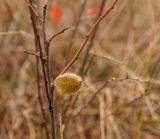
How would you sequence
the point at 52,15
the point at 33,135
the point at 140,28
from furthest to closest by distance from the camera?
the point at 140,28, the point at 52,15, the point at 33,135

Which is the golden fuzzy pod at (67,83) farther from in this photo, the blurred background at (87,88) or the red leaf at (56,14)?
the red leaf at (56,14)

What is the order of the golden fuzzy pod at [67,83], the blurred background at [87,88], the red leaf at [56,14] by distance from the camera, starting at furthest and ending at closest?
1. the red leaf at [56,14]
2. the blurred background at [87,88]
3. the golden fuzzy pod at [67,83]

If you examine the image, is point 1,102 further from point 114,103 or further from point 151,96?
point 151,96

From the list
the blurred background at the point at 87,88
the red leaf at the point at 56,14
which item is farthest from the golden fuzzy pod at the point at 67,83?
the red leaf at the point at 56,14

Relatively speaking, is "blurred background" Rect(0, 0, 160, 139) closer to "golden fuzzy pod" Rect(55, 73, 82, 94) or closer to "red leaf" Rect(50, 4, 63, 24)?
"red leaf" Rect(50, 4, 63, 24)

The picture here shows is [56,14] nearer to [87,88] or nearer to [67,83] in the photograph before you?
[87,88]

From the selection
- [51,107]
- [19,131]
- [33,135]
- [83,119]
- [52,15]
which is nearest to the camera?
[51,107]

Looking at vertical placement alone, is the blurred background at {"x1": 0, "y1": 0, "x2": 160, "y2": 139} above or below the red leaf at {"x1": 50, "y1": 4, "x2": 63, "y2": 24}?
below

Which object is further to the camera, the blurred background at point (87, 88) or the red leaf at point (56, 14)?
the red leaf at point (56, 14)

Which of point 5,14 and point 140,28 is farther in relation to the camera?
point 140,28

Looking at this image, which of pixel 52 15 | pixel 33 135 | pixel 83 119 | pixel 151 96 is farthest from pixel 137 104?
pixel 52 15

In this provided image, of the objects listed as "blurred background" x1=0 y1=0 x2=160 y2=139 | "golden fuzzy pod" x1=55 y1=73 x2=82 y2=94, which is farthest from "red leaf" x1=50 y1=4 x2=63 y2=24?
"golden fuzzy pod" x1=55 y1=73 x2=82 y2=94
